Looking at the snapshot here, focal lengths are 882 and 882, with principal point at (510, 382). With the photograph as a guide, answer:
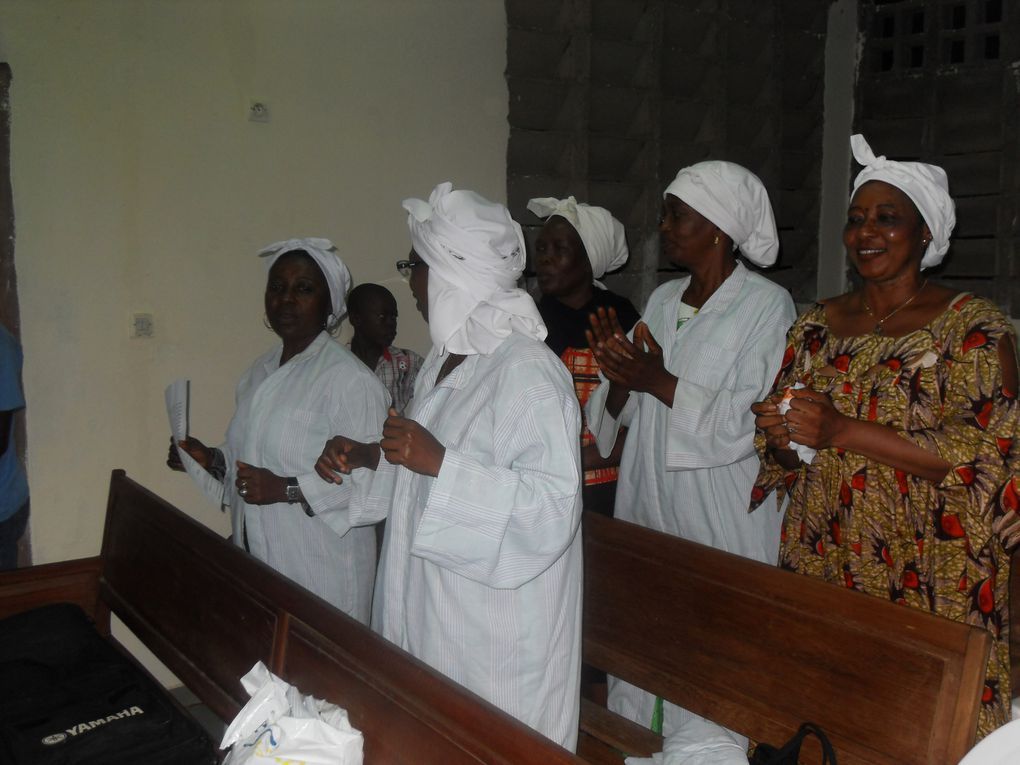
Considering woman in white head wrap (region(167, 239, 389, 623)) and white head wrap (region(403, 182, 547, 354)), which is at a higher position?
white head wrap (region(403, 182, 547, 354))

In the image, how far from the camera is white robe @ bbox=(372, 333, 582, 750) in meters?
1.64

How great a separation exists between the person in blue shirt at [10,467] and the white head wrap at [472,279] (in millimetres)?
1789

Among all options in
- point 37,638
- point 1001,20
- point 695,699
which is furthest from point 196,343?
point 1001,20

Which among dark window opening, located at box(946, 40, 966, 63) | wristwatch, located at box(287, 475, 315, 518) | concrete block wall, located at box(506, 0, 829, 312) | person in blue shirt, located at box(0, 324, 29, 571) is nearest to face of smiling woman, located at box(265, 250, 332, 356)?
wristwatch, located at box(287, 475, 315, 518)

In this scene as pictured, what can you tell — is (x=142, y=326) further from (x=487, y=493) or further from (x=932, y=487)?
(x=932, y=487)

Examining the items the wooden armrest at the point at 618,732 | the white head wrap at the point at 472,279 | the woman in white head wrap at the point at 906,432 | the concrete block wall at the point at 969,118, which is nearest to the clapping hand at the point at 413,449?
the white head wrap at the point at 472,279

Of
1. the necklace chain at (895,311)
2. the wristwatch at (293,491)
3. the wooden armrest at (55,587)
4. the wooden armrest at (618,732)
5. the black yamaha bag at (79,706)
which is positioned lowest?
the wooden armrest at (618,732)

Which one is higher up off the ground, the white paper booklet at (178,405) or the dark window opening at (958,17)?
the dark window opening at (958,17)

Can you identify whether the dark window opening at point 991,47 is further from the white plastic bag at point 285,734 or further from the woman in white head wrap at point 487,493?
the white plastic bag at point 285,734

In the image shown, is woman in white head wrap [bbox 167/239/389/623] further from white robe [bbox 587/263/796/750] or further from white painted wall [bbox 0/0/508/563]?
white painted wall [bbox 0/0/508/563]

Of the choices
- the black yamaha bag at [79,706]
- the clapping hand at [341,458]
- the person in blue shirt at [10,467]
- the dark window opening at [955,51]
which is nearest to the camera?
the black yamaha bag at [79,706]

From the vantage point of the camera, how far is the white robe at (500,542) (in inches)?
64.6

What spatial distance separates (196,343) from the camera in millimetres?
3701

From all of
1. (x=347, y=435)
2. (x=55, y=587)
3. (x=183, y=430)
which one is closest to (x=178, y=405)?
(x=183, y=430)
